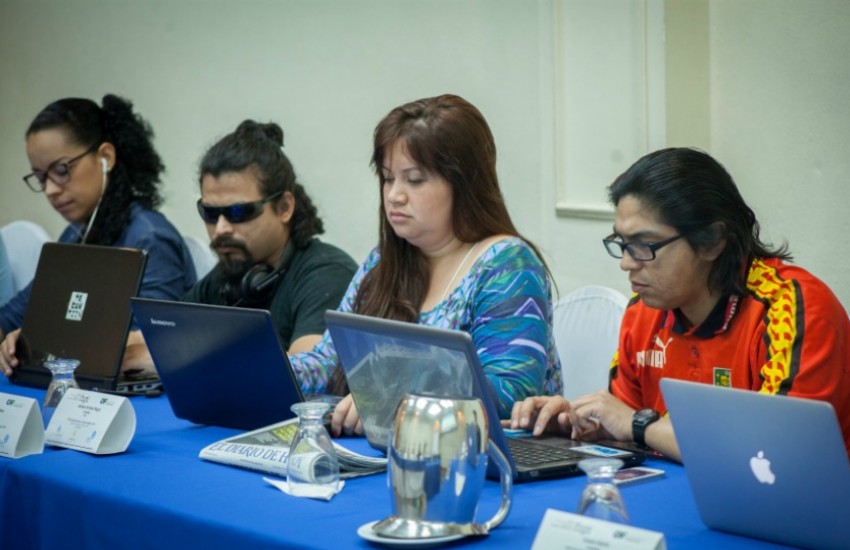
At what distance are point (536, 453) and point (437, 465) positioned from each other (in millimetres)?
481

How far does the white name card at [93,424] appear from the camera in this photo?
209 cm

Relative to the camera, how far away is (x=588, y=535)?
1301mm

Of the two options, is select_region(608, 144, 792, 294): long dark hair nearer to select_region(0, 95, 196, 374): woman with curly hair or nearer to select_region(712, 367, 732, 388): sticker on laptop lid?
select_region(712, 367, 732, 388): sticker on laptop lid

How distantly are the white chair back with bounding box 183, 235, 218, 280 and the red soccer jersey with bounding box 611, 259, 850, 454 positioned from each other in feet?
5.32

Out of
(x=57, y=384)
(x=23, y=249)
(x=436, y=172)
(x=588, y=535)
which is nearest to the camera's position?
(x=588, y=535)

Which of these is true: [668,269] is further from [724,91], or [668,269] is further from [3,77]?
[3,77]

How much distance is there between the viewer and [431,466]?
56.4 inches

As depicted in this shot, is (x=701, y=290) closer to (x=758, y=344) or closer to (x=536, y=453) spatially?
(x=758, y=344)

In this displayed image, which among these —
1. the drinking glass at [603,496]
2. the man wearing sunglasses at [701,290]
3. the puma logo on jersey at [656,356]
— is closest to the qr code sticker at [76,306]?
the man wearing sunglasses at [701,290]

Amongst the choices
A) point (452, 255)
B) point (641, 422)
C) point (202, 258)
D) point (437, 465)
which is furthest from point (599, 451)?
point (202, 258)

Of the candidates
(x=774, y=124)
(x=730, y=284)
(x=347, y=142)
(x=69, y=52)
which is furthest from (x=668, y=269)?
(x=69, y=52)

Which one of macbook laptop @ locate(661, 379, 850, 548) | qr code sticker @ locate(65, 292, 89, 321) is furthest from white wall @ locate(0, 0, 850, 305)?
macbook laptop @ locate(661, 379, 850, 548)

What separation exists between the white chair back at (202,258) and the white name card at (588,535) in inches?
90.9

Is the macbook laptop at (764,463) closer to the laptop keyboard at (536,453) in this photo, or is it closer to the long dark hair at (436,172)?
the laptop keyboard at (536,453)
